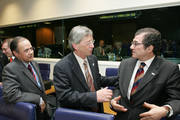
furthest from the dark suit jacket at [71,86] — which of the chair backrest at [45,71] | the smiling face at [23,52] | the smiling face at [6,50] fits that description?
the chair backrest at [45,71]

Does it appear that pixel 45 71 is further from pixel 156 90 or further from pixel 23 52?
pixel 156 90

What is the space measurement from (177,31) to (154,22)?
560 mm

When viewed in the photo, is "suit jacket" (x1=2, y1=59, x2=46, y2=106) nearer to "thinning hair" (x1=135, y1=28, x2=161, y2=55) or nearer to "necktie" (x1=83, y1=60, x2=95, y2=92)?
"necktie" (x1=83, y1=60, x2=95, y2=92)

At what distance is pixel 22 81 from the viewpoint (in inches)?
65.8

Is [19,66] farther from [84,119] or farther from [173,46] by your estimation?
[173,46]

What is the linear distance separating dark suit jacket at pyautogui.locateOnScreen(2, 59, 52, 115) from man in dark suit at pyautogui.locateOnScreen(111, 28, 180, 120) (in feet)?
2.94

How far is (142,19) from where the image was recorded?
12.6ft

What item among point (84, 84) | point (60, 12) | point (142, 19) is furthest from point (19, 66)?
point (60, 12)

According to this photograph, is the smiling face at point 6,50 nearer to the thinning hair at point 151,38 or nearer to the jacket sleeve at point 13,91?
the jacket sleeve at point 13,91

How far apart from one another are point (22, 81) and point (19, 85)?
0.06m

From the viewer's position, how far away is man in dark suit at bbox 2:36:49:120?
5.03 feet

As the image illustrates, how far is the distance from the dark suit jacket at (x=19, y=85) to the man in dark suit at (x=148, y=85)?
895mm

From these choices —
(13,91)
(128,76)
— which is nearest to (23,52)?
(13,91)

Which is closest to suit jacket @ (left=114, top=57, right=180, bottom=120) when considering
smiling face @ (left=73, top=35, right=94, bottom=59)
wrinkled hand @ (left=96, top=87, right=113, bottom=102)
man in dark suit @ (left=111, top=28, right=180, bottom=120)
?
man in dark suit @ (left=111, top=28, right=180, bottom=120)
